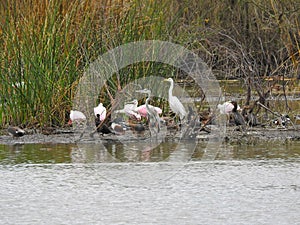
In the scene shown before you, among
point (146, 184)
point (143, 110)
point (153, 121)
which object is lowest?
point (146, 184)

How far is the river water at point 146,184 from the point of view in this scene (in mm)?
6301

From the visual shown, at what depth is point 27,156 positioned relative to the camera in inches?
360

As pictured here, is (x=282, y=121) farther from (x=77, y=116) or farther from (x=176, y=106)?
(x=77, y=116)

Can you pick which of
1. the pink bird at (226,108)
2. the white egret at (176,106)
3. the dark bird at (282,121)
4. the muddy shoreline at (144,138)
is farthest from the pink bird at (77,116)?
the dark bird at (282,121)

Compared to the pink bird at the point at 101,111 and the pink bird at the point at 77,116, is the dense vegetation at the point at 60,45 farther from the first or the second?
the pink bird at the point at 77,116

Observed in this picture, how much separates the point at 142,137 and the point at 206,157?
1689 millimetres

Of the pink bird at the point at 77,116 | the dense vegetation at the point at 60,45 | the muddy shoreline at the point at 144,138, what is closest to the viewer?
the muddy shoreline at the point at 144,138

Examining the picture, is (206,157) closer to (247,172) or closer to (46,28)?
(247,172)

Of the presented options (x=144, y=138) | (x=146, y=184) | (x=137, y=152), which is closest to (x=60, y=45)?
(x=144, y=138)

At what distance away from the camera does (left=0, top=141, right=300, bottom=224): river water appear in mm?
6301

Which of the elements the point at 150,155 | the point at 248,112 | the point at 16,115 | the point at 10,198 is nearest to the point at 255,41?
the point at 248,112

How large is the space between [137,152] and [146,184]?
1953mm

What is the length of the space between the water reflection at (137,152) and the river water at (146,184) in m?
0.01

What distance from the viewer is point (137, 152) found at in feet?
31.2
